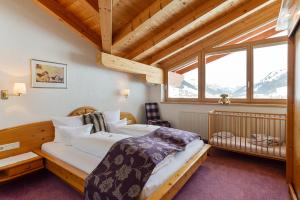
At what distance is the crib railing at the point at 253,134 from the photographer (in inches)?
115

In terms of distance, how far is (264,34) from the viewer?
11.9ft

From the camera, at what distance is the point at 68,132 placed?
2.68 metres

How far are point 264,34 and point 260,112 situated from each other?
1.66 m

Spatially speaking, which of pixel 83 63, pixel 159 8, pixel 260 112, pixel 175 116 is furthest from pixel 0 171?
pixel 260 112

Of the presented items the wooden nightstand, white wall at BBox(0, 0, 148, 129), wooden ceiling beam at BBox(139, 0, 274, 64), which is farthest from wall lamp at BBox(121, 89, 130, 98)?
the wooden nightstand

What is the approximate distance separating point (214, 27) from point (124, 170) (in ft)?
10.8

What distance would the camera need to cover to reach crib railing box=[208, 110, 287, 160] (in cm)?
293

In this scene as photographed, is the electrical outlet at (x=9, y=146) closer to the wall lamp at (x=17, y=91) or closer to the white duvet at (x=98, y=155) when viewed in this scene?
the white duvet at (x=98, y=155)

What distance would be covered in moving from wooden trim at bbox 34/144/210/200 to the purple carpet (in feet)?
0.73

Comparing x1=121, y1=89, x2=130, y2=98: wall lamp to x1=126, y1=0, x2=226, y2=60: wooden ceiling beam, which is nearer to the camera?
x1=126, y1=0, x2=226, y2=60: wooden ceiling beam

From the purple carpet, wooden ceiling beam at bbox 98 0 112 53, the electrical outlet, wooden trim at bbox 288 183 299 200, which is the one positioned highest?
wooden ceiling beam at bbox 98 0 112 53

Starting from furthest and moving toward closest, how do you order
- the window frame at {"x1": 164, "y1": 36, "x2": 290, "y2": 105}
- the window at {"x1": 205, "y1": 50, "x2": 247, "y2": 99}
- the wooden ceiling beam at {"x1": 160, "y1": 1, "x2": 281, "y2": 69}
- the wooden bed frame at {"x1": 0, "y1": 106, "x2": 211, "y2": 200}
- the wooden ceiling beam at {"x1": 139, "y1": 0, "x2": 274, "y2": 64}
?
the window at {"x1": 205, "y1": 50, "x2": 247, "y2": 99} < the window frame at {"x1": 164, "y1": 36, "x2": 290, "y2": 105} < the wooden ceiling beam at {"x1": 160, "y1": 1, "x2": 281, "y2": 69} < the wooden ceiling beam at {"x1": 139, "y1": 0, "x2": 274, "y2": 64} < the wooden bed frame at {"x1": 0, "y1": 106, "x2": 211, "y2": 200}

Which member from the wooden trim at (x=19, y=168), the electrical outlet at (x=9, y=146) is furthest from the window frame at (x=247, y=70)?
the electrical outlet at (x=9, y=146)

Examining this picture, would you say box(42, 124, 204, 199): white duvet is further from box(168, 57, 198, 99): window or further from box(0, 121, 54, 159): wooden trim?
box(168, 57, 198, 99): window
